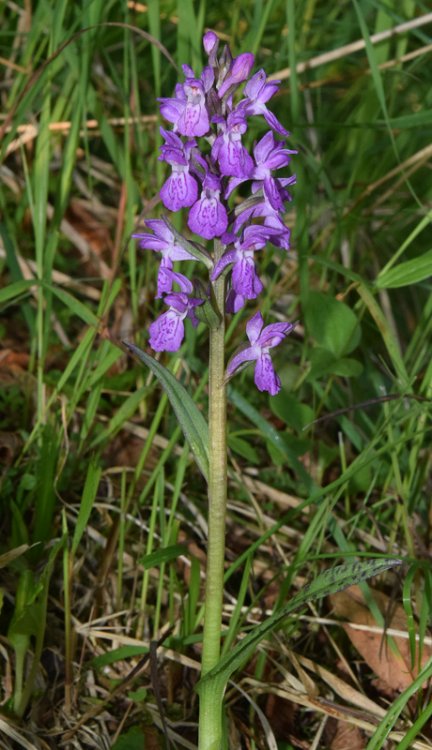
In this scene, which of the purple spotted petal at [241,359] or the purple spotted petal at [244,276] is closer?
the purple spotted petal at [244,276]

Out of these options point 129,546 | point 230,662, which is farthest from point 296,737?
point 129,546

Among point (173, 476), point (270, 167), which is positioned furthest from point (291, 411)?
point (270, 167)

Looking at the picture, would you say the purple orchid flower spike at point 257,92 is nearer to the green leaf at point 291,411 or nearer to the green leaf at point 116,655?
the green leaf at point 291,411

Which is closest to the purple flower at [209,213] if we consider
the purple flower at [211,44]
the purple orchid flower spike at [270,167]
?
the purple orchid flower spike at [270,167]

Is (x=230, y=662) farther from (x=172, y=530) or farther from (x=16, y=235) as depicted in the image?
(x=16, y=235)

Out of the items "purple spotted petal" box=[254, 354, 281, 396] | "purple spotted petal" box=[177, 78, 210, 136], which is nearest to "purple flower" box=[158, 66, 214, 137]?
"purple spotted petal" box=[177, 78, 210, 136]

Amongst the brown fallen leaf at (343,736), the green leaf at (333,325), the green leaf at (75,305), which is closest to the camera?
the brown fallen leaf at (343,736)

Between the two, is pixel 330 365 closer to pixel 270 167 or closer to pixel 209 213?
pixel 270 167
